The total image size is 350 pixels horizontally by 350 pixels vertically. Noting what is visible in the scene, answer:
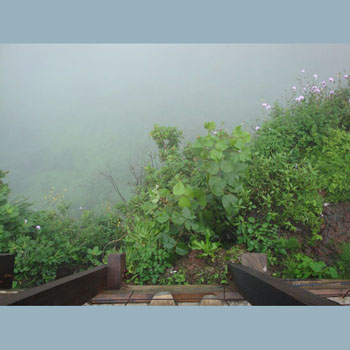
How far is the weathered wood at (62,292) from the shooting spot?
652 mm

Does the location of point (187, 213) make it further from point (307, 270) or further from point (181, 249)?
point (307, 270)

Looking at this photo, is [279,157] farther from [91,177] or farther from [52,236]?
[52,236]

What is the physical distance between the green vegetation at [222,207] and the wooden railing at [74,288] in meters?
0.35

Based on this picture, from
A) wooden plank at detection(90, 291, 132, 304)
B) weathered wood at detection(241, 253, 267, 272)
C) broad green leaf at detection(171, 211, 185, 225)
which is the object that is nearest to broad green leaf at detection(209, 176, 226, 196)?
broad green leaf at detection(171, 211, 185, 225)

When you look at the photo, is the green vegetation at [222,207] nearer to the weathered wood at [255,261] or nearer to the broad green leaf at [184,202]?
the broad green leaf at [184,202]

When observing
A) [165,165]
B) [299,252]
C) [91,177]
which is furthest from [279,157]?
[91,177]

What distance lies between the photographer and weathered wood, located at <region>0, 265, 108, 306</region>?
652 millimetres

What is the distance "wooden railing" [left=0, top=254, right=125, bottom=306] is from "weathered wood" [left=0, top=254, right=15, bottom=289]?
35 cm

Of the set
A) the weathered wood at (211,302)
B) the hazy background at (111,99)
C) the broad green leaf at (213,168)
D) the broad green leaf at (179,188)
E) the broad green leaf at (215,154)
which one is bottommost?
the weathered wood at (211,302)

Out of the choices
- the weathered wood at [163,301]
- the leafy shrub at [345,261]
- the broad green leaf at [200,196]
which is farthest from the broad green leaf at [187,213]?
the leafy shrub at [345,261]

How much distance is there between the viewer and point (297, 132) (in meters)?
2.74

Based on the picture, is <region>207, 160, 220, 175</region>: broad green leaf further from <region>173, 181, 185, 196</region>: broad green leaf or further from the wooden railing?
the wooden railing

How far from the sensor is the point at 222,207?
212 cm

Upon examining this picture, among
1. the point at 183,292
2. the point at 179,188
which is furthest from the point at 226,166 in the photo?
the point at 183,292
